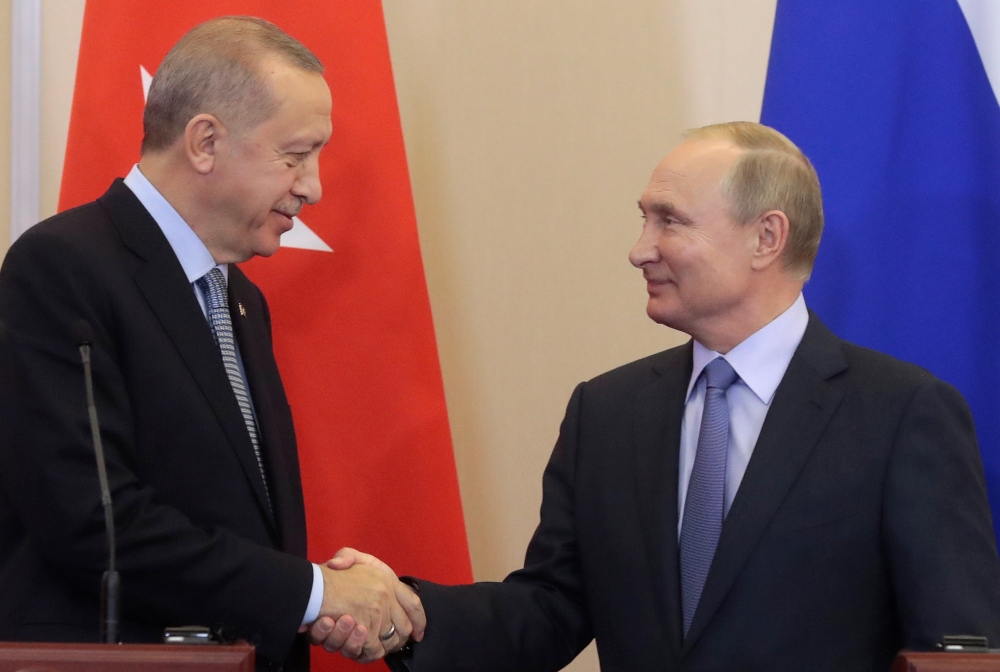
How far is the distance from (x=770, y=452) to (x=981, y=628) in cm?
43

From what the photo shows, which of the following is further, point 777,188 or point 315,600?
point 777,188

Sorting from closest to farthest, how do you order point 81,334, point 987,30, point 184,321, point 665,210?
point 81,334, point 184,321, point 665,210, point 987,30

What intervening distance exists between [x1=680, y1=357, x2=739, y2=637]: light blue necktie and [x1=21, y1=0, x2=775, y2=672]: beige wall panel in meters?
1.17

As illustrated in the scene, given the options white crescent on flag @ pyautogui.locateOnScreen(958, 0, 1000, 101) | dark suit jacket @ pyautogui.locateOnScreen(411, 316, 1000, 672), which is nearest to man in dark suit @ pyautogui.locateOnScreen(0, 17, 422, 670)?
dark suit jacket @ pyautogui.locateOnScreen(411, 316, 1000, 672)

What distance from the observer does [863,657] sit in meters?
2.02

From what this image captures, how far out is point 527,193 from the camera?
11.1 ft

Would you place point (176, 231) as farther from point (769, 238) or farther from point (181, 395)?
point (769, 238)

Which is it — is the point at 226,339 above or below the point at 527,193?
below

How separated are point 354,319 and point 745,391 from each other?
99 cm

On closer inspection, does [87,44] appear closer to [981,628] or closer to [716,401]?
[716,401]

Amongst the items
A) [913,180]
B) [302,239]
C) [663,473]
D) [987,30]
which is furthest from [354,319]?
[987,30]

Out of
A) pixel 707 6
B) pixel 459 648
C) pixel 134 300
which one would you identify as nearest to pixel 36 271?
pixel 134 300

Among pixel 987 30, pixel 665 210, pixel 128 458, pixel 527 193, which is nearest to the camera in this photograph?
pixel 128 458

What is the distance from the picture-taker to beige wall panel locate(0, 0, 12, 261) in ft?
10.5
